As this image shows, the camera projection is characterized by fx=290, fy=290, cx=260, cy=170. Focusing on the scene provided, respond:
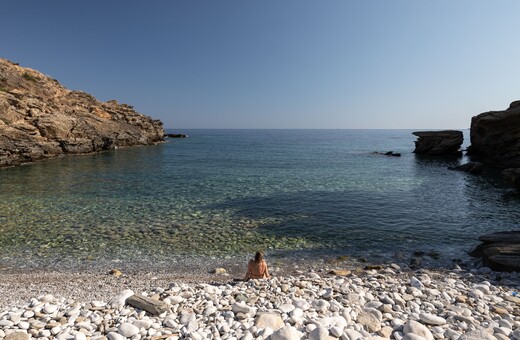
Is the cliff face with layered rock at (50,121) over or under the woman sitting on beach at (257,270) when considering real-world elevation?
over

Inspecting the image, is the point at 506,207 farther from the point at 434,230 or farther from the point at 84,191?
the point at 84,191

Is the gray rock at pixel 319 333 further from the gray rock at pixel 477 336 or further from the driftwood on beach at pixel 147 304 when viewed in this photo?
the driftwood on beach at pixel 147 304

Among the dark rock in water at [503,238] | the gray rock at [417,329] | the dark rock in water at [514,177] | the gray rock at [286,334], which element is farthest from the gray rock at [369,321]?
the dark rock in water at [514,177]

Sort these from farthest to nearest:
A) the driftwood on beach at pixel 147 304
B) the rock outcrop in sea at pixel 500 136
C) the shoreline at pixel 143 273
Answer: the rock outcrop in sea at pixel 500 136 → the shoreline at pixel 143 273 → the driftwood on beach at pixel 147 304

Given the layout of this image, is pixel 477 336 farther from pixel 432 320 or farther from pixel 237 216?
pixel 237 216

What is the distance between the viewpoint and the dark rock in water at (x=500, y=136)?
145ft

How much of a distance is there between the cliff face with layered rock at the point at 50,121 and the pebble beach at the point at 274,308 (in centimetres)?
4357

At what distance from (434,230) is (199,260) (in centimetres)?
1412

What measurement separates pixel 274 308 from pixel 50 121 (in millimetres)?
59783

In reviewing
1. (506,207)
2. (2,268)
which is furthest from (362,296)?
(506,207)

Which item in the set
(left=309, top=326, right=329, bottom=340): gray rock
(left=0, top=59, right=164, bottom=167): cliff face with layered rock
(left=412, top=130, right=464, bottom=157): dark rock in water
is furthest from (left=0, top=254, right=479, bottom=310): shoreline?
(left=412, top=130, right=464, bottom=157): dark rock in water

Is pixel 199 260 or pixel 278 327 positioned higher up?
pixel 278 327

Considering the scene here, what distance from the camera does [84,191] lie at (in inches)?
1055

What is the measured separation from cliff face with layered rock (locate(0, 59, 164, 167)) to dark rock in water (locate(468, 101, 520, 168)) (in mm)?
71538
